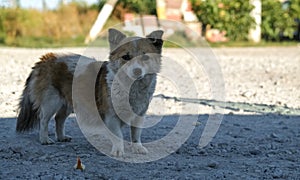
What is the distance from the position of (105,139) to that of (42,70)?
93 cm

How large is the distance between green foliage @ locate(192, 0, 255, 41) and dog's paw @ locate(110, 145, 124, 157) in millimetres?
18365

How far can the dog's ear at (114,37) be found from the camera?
5.13 m

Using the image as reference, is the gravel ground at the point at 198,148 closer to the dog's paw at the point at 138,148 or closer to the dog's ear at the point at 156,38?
the dog's paw at the point at 138,148

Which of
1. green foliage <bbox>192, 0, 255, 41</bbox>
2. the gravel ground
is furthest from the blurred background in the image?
the gravel ground

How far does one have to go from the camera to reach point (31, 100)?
588 cm

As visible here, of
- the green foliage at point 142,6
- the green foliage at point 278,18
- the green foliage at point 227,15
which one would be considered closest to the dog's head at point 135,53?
the green foliage at point 227,15

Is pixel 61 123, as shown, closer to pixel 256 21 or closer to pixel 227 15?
pixel 227 15

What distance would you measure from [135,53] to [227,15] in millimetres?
18528

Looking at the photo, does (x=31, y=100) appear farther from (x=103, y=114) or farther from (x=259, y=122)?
(x=259, y=122)

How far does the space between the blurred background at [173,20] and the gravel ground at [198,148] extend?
11.6m

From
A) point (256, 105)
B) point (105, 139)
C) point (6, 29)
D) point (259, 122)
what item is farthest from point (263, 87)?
point (6, 29)

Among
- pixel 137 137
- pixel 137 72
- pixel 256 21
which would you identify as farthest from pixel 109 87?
pixel 256 21

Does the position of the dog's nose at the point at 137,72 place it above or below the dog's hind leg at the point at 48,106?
above

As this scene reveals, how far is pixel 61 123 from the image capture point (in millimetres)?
5902
